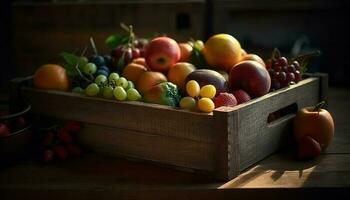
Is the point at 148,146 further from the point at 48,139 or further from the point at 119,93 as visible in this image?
the point at 48,139

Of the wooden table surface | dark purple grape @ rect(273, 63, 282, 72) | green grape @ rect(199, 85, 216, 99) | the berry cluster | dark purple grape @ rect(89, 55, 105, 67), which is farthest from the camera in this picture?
dark purple grape @ rect(89, 55, 105, 67)

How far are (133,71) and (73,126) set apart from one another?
0.22 m

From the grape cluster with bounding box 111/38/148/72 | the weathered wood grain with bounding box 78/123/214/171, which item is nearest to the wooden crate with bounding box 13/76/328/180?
the weathered wood grain with bounding box 78/123/214/171

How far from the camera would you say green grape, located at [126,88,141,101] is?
54.2 inches

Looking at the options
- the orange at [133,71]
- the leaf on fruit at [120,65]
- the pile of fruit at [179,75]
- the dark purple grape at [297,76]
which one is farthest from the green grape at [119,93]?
the dark purple grape at [297,76]

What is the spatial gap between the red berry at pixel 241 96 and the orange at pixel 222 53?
19cm

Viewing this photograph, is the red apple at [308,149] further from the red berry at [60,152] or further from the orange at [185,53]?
the red berry at [60,152]

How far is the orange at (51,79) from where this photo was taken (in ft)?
5.02

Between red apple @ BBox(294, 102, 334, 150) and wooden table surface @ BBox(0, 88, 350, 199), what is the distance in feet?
0.14

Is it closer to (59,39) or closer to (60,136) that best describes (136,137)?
(60,136)

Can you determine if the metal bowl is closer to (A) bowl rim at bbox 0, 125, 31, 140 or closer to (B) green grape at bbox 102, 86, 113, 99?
(A) bowl rim at bbox 0, 125, 31, 140

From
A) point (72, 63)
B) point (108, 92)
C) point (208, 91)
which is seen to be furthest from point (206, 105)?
point (72, 63)

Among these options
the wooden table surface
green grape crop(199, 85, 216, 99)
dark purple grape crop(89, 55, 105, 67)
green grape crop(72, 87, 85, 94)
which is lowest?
the wooden table surface

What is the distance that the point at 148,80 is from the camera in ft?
4.79
